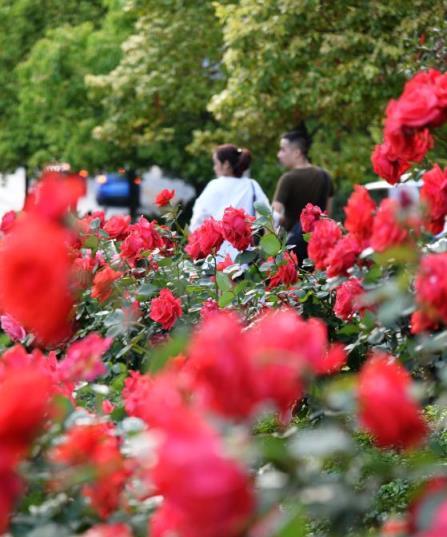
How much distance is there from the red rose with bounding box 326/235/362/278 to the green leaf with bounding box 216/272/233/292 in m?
2.17

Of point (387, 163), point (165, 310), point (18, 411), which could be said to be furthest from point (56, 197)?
point (165, 310)

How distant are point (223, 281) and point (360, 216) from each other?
257 cm

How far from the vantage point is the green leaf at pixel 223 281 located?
5.61 m

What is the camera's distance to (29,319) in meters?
2.26

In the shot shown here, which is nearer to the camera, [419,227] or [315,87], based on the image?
[419,227]

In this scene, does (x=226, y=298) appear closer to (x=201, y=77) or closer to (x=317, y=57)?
(x=317, y=57)

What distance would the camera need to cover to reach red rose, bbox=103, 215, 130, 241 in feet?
19.7

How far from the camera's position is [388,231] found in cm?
288

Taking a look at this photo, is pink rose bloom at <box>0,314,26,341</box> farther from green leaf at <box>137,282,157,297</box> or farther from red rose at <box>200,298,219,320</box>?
red rose at <box>200,298,219,320</box>

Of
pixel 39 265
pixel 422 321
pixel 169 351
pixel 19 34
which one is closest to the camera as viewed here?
pixel 39 265

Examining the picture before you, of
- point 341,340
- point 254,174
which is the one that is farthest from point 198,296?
point 254,174

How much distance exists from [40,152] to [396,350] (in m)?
26.5

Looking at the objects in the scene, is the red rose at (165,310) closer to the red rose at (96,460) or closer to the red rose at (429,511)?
the red rose at (96,460)

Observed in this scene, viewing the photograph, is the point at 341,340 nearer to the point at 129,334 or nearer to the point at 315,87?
the point at 129,334
